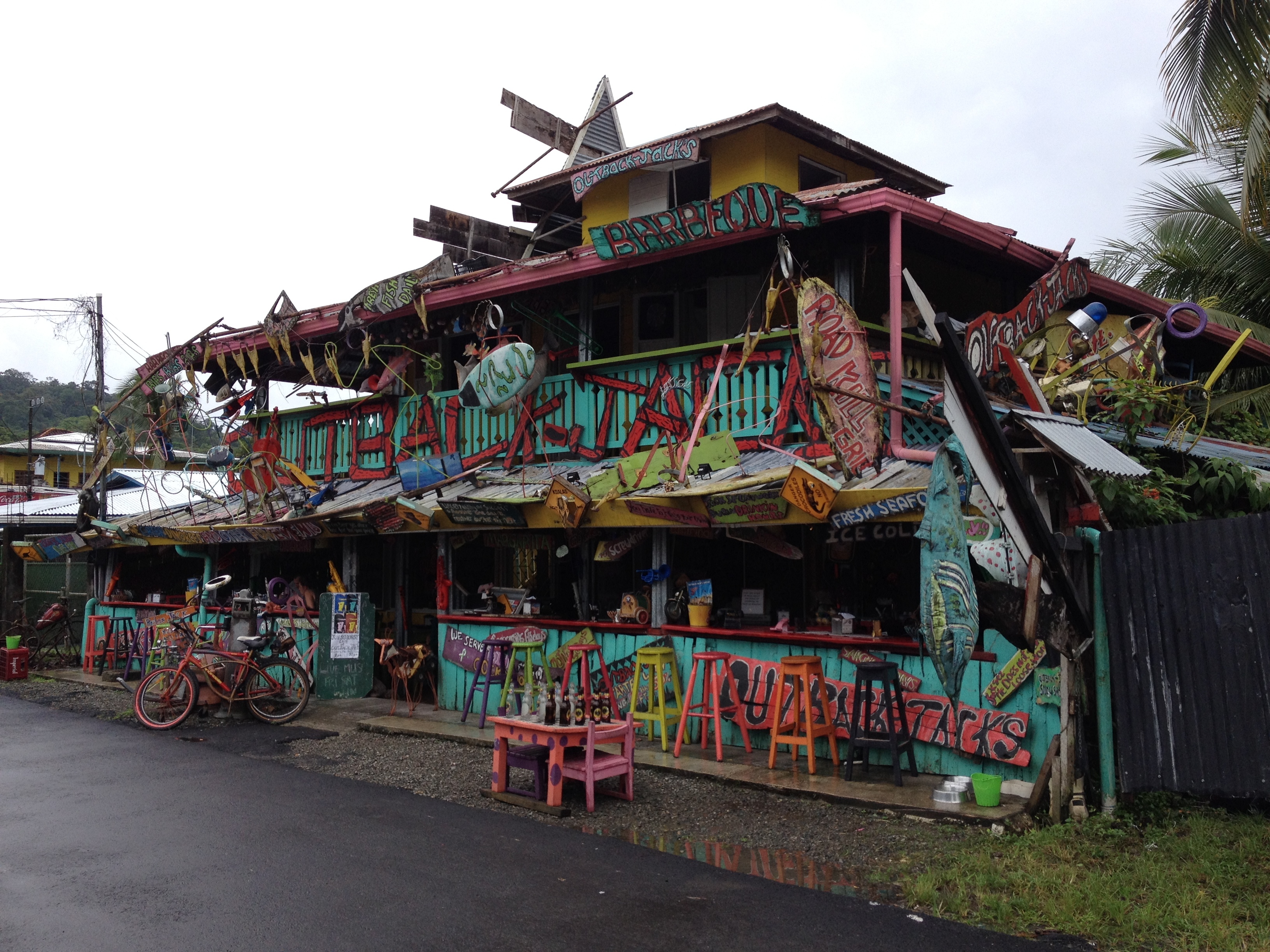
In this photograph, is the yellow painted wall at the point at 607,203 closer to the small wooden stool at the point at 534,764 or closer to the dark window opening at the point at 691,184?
the dark window opening at the point at 691,184

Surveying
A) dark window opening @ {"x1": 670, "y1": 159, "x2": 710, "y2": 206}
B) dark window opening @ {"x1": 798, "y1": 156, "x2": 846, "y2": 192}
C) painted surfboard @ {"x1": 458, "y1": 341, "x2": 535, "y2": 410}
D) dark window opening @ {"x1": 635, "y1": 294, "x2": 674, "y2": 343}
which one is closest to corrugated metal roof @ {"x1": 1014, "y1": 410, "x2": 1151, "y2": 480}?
painted surfboard @ {"x1": 458, "y1": 341, "x2": 535, "y2": 410}

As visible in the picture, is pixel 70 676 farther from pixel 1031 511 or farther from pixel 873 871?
pixel 1031 511

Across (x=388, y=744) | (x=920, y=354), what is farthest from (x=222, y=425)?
(x=920, y=354)

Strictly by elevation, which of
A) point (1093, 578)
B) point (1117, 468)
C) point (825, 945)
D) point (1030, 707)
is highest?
point (1117, 468)

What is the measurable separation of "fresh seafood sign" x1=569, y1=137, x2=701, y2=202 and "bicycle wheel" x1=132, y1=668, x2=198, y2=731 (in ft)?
27.0

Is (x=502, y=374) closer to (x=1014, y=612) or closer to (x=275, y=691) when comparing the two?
(x=275, y=691)

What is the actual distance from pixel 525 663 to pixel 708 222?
5.38 meters

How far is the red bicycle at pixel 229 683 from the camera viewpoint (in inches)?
483

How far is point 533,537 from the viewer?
13.0 meters

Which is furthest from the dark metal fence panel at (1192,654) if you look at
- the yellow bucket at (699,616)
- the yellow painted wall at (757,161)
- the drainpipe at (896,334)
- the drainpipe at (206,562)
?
the drainpipe at (206,562)

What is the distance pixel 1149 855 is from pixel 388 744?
7.56 metres

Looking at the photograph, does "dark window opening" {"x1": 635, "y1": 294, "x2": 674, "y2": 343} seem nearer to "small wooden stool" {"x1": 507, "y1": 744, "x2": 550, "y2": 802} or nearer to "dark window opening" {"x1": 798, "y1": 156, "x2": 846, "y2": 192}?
"dark window opening" {"x1": 798, "y1": 156, "x2": 846, "y2": 192}

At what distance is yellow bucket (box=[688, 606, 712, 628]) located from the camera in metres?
10.4

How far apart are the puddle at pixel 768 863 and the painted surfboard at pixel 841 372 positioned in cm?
321
